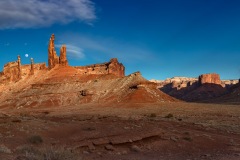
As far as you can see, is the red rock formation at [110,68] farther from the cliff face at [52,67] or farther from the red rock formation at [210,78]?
the red rock formation at [210,78]

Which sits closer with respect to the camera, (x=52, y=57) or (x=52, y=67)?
(x=52, y=67)

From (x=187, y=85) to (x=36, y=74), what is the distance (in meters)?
113

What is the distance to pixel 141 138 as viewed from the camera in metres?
14.1

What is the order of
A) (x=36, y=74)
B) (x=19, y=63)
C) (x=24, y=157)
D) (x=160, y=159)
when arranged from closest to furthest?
(x=24, y=157), (x=160, y=159), (x=36, y=74), (x=19, y=63)

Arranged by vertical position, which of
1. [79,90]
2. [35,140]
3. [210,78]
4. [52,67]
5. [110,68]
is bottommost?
[35,140]

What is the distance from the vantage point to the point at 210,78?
175 metres

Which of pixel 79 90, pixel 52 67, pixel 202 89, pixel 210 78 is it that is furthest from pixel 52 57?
pixel 210 78

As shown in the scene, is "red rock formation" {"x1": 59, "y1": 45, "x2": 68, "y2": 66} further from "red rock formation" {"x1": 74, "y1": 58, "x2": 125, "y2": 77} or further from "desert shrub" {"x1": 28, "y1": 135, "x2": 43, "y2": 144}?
"desert shrub" {"x1": 28, "y1": 135, "x2": 43, "y2": 144}

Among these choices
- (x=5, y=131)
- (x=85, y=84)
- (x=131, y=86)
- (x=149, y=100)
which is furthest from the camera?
(x=85, y=84)

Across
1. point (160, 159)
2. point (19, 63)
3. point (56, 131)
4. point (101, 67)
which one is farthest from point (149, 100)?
point (19, 63)

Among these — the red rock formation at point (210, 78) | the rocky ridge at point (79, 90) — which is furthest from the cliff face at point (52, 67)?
the red rock formation at point (210, 78)

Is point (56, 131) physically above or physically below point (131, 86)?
below

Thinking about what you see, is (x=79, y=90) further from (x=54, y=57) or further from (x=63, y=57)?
(x=54, y=57)

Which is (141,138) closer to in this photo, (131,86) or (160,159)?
(160,159)
